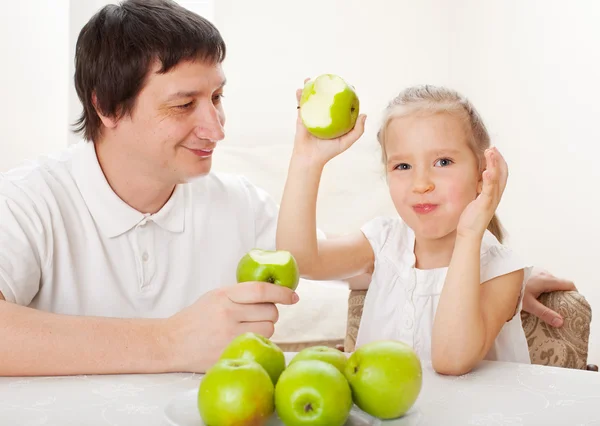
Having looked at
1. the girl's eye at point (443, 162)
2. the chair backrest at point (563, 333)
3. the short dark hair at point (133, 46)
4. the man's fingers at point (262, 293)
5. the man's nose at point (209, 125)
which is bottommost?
the chair backrest at point (563, 333)

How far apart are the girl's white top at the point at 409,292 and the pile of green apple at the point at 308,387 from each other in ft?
2.12

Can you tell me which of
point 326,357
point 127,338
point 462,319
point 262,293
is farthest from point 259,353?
point 462,319

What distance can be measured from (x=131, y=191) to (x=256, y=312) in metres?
0.65

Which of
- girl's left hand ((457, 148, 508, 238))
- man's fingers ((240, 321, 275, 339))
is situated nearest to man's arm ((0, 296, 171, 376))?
man's fingers ((240, 321, 275, 339))

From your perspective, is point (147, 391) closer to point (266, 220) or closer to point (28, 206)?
point (28, 206)

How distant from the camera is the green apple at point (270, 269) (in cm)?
117

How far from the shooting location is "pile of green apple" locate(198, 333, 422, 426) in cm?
84

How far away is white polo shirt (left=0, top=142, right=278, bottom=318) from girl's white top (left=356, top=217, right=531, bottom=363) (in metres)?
0.36

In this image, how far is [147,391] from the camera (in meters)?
1.11

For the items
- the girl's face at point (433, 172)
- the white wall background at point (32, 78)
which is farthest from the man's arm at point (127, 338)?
the white wall background at point (32, 78)

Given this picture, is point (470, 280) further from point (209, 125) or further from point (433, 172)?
point (209, 125)

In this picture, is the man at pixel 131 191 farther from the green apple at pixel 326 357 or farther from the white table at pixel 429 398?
the green apple at pixel 326 357

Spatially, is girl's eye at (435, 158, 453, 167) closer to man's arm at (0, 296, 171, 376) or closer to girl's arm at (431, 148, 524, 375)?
girl's arm at (431, 148, 524, 375)

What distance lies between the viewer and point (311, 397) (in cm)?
84
